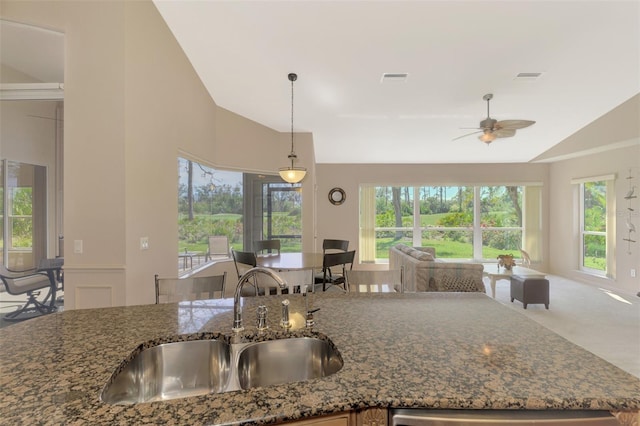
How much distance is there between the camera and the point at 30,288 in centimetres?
274

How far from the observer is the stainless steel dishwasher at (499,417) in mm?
787

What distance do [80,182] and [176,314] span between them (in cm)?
199

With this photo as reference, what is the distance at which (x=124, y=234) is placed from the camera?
270 cm

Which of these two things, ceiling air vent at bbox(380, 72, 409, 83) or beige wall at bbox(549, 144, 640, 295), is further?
beige wall at bbox(549, 144, 640, 295)

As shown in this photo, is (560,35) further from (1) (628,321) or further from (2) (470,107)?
(1) (628,321)

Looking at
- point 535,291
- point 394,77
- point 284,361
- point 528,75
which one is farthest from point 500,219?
point 284,361

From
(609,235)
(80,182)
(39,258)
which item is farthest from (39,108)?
(609,235)

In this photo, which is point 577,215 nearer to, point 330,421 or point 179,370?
point 330,421

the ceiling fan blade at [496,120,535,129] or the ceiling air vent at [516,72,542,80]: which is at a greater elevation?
the ceiling air vent at [516,72,542,80]

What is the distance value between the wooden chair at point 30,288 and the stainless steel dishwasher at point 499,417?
10.9 feet

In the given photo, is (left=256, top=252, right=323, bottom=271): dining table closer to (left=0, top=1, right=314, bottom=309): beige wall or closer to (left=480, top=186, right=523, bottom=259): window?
(left=0, top=1, right=314, bottom=309): beige wall

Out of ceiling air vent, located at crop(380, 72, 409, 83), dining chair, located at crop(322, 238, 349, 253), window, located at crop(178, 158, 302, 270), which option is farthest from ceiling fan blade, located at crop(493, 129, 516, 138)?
window, located at crop(178, 158, 302, 270)

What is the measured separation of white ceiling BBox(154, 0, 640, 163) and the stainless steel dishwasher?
3.15m

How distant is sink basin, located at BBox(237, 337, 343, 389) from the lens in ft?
3.87
